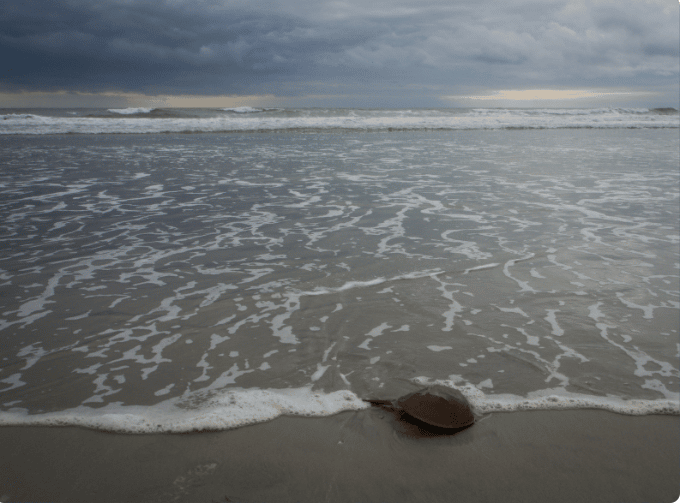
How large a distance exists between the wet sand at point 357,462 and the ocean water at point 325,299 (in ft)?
0.38

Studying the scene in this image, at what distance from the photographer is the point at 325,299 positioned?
3426mm

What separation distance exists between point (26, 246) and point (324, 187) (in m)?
4.51

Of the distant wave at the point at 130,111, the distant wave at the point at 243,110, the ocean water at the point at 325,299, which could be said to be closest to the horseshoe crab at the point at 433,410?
the ocean water at the point at 325,299

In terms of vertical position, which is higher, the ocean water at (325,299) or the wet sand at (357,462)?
the ocean water at (325,299)

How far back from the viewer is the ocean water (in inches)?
93.6

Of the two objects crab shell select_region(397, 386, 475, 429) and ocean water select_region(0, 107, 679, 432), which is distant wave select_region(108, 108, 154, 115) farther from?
crab shell select_region(397, 386, 475, 429)

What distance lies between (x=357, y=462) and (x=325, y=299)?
1.60 m

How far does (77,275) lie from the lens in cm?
393

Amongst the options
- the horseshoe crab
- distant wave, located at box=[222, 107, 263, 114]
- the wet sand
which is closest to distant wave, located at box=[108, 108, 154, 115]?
distant wave, located at box=[222, 107, 263, 114]

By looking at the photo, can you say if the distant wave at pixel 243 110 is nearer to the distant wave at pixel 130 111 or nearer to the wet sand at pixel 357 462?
the distant wave at pixel 130 111

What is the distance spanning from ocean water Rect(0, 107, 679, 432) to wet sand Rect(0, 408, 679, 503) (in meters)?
0.12

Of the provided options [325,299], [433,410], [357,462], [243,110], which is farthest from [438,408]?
[243,110]

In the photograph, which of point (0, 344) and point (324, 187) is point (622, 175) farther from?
point (0, 344)

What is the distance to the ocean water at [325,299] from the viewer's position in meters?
2.38
